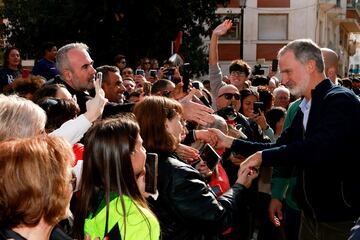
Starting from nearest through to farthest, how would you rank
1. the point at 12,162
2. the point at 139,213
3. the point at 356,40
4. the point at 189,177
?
the point at 12,162, the point at 139,213, the point at 189,177, the point at 356,40

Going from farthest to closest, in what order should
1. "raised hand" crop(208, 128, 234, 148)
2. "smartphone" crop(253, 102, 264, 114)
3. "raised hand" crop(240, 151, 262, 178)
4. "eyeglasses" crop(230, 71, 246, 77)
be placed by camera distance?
"eyeglasses" crop(230, 71, 246, 77) → "smartphone" crop(253, 102, 264, 114) → "raised hand" crop(208, 128, 234, 148) → "raised hand" crop(240, 151, 262, 178)

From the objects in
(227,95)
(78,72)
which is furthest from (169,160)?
(227,95)

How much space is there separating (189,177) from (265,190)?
3.76m

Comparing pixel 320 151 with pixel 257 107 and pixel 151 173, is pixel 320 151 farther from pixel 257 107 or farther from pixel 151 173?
pixel 257 107

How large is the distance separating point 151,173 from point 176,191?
25 centimetres

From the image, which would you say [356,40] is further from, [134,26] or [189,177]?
[189,177]

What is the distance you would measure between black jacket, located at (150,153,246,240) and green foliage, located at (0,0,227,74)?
16.1m

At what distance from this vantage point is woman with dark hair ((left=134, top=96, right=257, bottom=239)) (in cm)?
354

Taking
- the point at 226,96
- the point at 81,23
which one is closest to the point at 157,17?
the point at 81,23

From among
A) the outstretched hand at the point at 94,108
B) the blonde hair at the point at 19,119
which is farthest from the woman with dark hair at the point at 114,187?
the outstretched hand at the point at 94,108

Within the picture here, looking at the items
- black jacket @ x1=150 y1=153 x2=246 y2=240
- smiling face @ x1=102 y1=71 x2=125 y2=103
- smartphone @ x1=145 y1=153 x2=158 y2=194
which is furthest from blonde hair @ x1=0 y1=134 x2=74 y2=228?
smiling face @ x1=102 y1=71 x2=125 y2=103

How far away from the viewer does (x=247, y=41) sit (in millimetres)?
33906

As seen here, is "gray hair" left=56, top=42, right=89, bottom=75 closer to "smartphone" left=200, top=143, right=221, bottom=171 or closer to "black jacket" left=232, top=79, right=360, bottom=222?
"smartphone" left=200, top=143, right=221, bottom=171

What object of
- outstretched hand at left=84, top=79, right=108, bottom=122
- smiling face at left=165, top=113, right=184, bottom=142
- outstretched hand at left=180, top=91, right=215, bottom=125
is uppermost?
outstretched hand at left=84, top=79, right=108, bottom=122
